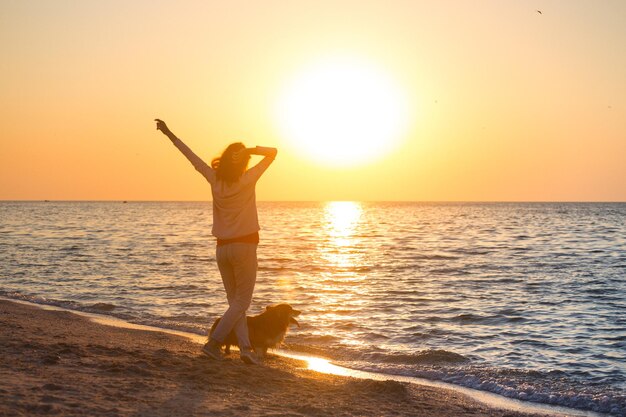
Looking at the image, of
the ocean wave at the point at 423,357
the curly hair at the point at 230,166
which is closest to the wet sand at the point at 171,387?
the ocean wave at the point at 423,357

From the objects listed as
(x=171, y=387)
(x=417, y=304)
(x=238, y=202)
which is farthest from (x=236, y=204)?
(x=417, y=304)

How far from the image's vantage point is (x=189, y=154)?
7703 millimetres

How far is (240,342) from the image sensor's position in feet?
26.8

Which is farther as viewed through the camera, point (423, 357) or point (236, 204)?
point (423, 357)

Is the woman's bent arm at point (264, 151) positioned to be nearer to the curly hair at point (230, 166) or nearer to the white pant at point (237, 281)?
the curly hair at point (230, 166)

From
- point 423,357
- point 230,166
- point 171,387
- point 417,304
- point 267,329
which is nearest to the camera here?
point 171,387

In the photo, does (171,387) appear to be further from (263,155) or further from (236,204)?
(263,155)

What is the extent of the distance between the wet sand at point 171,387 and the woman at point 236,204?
1.08m

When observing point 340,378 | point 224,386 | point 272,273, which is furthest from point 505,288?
point 224,386

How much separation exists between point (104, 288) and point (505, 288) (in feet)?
35.9

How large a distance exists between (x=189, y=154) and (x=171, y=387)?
8.30ft

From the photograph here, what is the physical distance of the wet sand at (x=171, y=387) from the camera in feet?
18.9

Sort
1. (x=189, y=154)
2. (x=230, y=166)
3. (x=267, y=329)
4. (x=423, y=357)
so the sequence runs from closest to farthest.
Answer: (x=230, y=166) < (x=189, y=154) < (x=267, y=329) < (x=423, y=357)

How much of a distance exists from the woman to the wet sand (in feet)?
3.55
